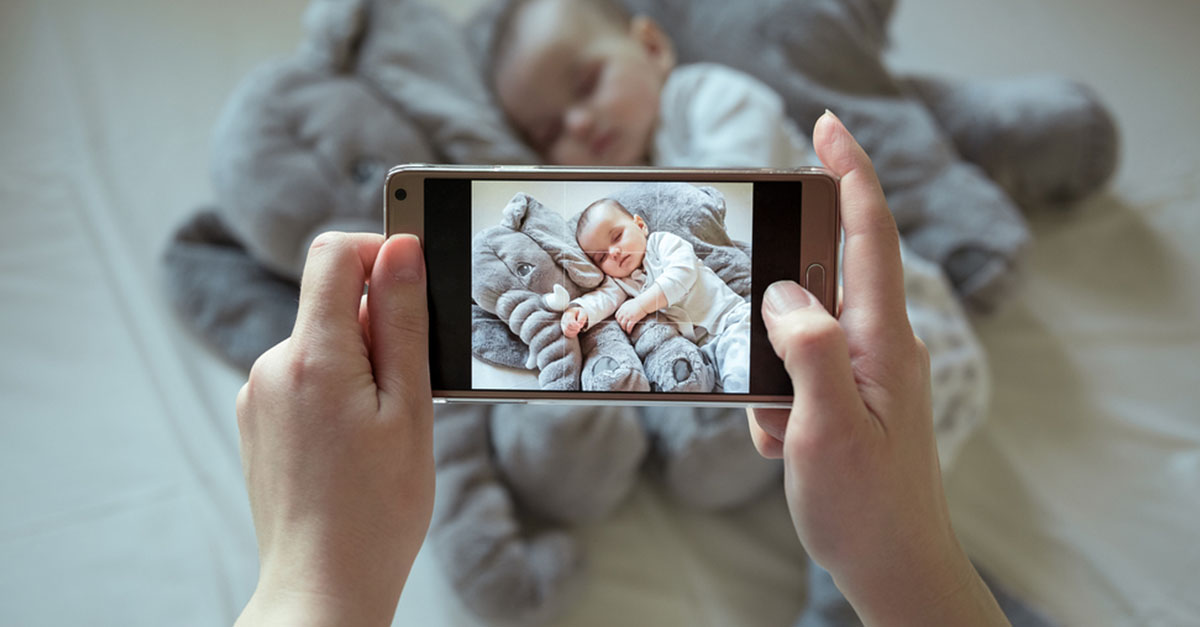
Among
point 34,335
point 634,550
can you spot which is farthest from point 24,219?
point 634,550

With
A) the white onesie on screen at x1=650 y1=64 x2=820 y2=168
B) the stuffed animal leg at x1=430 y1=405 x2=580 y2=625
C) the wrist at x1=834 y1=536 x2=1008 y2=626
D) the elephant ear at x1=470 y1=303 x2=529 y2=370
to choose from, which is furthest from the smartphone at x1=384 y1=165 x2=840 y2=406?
the white onesie on screen at x1=650 y1=64 x2=820 y2=168

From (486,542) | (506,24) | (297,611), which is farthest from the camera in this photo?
(506,24)

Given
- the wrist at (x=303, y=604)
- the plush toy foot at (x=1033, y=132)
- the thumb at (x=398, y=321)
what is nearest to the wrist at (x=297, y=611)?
the wrist at (x=303, y=604)

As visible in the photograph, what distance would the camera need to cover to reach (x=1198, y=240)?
3.48ft

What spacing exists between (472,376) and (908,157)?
0.78 m

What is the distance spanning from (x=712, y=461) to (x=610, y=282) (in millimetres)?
322

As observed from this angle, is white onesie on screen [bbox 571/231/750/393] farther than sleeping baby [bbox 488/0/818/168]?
No

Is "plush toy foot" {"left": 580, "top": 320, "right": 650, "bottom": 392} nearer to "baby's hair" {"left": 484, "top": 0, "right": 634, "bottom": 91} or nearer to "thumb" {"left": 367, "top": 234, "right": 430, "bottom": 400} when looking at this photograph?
"thumb" {"left": 367, "top": 234, "right": 430, "bottom": 400}

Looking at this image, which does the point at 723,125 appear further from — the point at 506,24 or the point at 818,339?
the point at 818,339

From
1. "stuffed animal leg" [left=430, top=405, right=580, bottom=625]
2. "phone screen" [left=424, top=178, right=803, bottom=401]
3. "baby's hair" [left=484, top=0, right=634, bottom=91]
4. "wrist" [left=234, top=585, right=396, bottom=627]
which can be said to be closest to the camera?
"wrist" [left=234, top=585, right=396, bottom=627]

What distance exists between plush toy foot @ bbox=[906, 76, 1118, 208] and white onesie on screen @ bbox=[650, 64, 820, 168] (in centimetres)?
24

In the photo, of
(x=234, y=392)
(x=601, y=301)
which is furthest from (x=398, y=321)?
(x=234, y=392)

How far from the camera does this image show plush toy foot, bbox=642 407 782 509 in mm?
815

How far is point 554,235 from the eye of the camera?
57 cm
